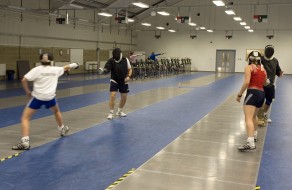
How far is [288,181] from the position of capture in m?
4.19

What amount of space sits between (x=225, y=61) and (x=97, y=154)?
93.9 feet

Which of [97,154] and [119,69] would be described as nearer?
[97,154]

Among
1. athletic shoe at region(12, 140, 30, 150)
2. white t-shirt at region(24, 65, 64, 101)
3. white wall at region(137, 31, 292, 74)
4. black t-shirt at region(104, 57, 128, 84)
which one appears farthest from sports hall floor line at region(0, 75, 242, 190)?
white wall at region(137, 31, 292, 74)

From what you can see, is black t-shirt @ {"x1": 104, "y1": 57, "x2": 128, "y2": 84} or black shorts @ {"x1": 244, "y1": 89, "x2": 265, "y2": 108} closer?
black shorts @ {"x1": 244, "y1": 89, "x2": 265, "y2": 108}

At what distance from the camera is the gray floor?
398 cm

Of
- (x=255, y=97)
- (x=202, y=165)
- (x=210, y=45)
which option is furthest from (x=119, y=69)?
(x=210, y=45)

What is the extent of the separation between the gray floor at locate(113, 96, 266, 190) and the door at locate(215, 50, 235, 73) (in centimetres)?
2594

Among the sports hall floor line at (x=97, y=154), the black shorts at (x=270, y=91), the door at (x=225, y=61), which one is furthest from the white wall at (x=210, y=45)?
the black shorts at (x=270, y=91)

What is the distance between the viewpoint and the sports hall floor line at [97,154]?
13.4ft

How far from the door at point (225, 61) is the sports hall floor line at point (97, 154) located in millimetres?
24809

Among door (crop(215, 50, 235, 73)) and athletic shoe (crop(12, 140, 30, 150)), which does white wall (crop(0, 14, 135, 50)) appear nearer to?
door (crop(215, 50, 235, 73))

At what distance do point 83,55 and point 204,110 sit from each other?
59.6 ft

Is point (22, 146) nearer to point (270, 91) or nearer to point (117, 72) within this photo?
point (117, 72)

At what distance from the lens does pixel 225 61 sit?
32.2m
